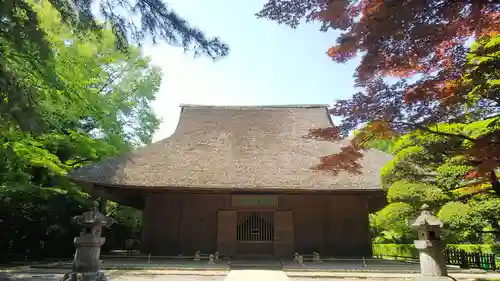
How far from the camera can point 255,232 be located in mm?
13461

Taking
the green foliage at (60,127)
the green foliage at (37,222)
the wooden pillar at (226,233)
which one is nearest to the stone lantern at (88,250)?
the green foliage at (60,127)

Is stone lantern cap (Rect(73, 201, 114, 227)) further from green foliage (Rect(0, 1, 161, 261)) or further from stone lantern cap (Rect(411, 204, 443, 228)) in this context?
stone lantern cap (Rect(411, 204, 443, 228))

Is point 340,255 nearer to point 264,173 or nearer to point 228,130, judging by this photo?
point 264,173

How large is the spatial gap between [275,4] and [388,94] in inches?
99.4

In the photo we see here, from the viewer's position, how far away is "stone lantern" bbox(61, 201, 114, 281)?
22.7ft

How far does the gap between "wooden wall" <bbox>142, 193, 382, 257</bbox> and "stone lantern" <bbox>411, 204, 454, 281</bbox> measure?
5838 mm

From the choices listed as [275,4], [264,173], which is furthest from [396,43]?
[264,173]

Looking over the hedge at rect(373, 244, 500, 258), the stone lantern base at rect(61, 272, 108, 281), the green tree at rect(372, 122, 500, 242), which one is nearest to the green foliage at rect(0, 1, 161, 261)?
the stone lantern base at rect(61, 272, 108, 281)

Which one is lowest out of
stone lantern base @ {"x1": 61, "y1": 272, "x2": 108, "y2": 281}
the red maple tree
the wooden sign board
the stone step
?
the stone step

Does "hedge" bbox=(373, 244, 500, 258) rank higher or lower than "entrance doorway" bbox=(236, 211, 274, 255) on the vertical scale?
lower

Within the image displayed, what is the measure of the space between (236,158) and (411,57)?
9671mm

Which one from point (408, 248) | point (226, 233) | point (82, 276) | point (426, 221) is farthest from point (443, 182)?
point (408, 248)

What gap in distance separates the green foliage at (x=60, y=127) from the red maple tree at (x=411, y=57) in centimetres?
429

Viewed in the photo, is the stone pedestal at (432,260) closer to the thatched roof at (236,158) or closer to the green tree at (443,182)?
the green tree at (443,182)
